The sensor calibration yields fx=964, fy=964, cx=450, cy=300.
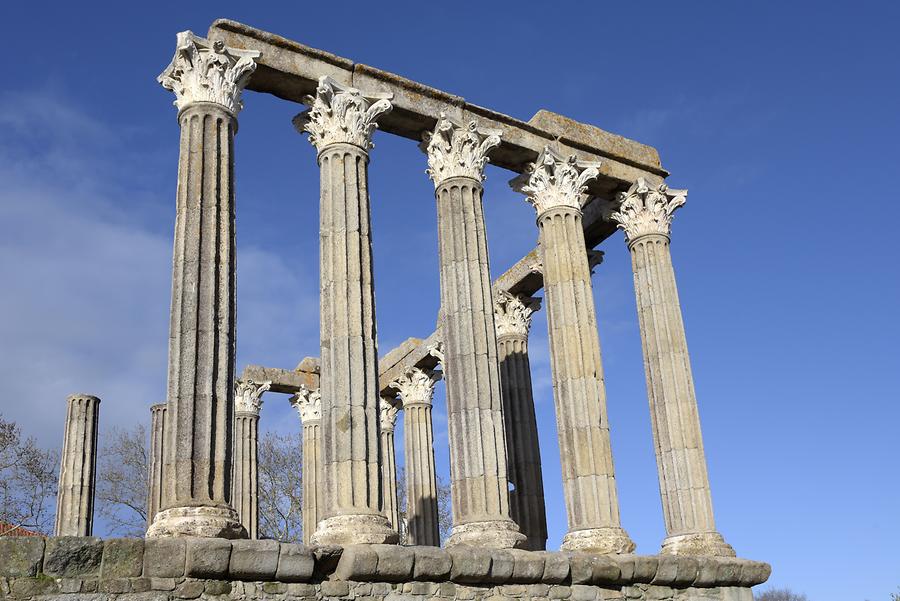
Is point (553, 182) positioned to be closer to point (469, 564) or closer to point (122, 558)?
point (469, 564)

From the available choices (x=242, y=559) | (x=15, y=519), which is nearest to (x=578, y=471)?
(x=242, y=559)

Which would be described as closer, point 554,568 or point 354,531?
point 354,531

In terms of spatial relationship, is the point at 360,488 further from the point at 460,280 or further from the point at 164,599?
the point at 460,280

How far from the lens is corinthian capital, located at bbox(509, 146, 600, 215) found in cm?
2155

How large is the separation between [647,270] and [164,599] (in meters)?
14.3

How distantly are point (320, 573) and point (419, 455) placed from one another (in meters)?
16.5

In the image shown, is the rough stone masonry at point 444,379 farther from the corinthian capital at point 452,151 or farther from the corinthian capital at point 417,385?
the corinthian capital at point 417,385

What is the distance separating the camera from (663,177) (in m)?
24.0

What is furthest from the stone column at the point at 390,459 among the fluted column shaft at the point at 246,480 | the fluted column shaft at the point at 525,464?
the fluted column shaft at the point at 525,464

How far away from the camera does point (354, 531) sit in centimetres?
1479

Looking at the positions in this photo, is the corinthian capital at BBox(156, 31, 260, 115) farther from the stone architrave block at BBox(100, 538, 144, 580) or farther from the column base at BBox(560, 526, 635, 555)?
the column base at BBox(560, 526, 635, 555)

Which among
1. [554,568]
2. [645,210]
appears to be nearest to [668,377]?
[645,210]

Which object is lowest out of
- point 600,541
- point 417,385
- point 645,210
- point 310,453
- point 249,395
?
point 600,541

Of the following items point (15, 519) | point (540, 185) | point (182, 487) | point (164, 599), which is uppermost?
point (540, 185)
